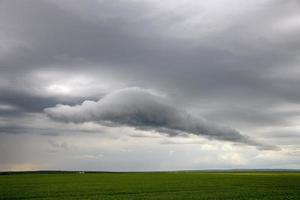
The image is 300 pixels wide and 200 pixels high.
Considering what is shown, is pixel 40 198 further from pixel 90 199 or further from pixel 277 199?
pixel 277 199

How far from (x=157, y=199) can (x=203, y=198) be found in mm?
5664

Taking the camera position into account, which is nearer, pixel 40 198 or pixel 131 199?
pixel 131 199

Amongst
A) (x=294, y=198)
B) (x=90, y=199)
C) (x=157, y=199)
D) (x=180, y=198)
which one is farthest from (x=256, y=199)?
(x=90, y=199)

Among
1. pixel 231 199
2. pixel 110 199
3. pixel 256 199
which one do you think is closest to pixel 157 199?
pixel 110 199

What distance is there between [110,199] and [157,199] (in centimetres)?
569

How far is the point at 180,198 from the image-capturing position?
146ft

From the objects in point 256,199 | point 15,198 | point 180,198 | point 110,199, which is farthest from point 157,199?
point 15,198

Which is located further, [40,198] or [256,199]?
[40,198]

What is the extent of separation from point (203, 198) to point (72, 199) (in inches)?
620

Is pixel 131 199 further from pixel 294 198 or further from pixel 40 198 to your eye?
pixel 294 198

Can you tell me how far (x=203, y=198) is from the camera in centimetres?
4434

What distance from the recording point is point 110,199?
4416cm

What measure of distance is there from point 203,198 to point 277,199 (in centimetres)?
887

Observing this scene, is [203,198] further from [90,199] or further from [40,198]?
[40,198]
